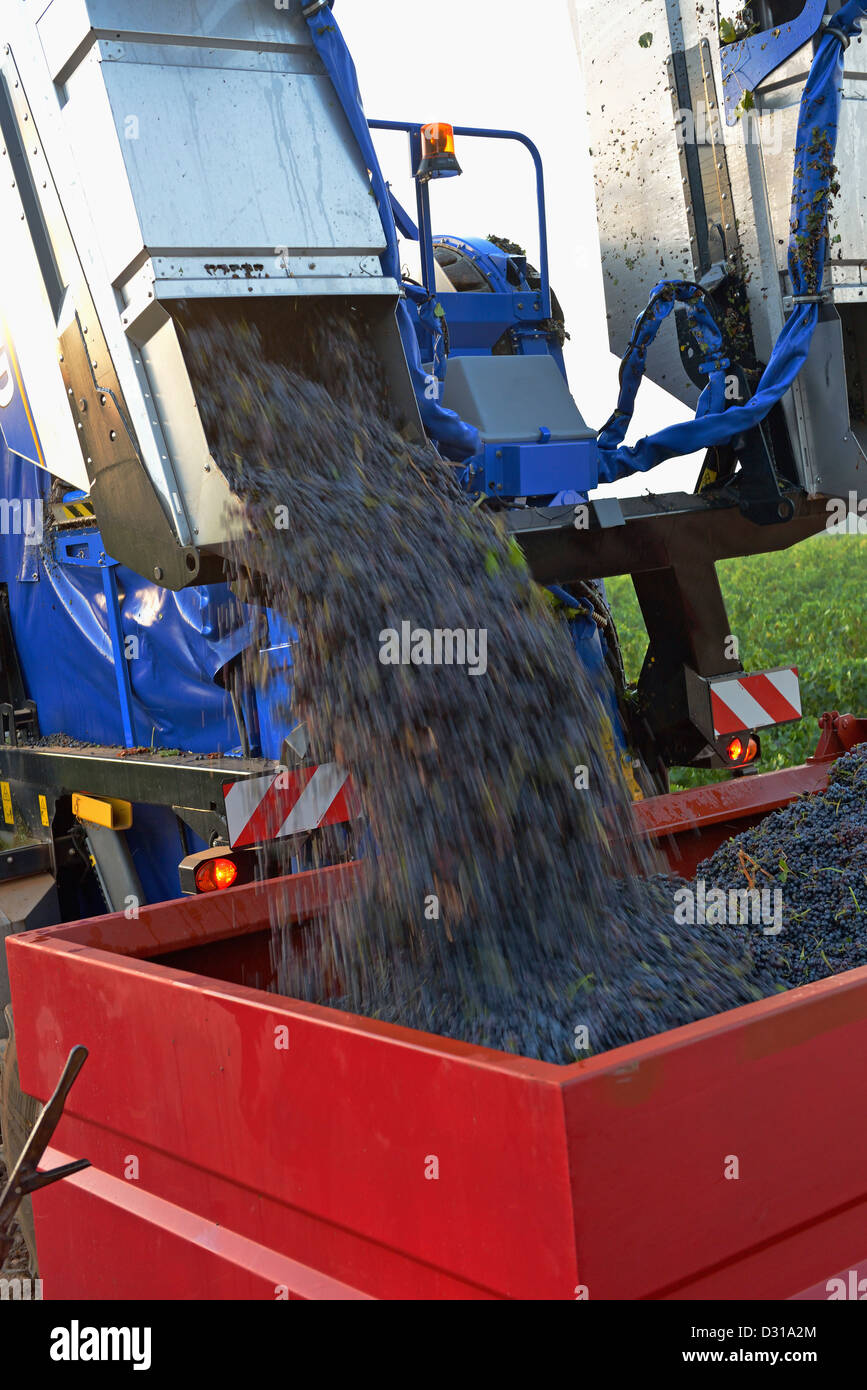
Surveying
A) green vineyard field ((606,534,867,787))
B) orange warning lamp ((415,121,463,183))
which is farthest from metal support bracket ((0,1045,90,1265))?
green vineyard field ((606,534,867,787))

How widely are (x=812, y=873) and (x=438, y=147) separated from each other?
2.67m

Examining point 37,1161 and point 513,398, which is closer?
point 37,1161

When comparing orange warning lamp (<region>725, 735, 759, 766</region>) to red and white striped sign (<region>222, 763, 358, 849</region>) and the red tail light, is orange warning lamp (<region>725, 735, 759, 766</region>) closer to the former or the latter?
red and white striped sign (<region>222, 763, 358, 849</region>)

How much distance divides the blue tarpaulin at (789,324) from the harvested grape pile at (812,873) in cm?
155

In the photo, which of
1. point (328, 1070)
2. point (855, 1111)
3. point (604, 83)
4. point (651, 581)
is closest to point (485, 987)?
point (328, 1070)

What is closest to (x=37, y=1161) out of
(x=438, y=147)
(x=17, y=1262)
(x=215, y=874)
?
(x=215, y=874)

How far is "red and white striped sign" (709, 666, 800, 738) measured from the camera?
453cm

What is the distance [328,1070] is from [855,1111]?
65 cm

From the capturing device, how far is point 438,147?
Result: 416 centimetres

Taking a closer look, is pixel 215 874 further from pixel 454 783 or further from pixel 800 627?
pixel 800 627

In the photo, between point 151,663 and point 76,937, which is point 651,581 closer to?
point 151,663

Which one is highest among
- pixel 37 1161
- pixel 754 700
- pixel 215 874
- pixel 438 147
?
pixel 438 147

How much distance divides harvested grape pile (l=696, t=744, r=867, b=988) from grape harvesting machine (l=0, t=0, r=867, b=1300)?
0.27 meters

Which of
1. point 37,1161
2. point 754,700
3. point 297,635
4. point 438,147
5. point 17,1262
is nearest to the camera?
point 37,1161
